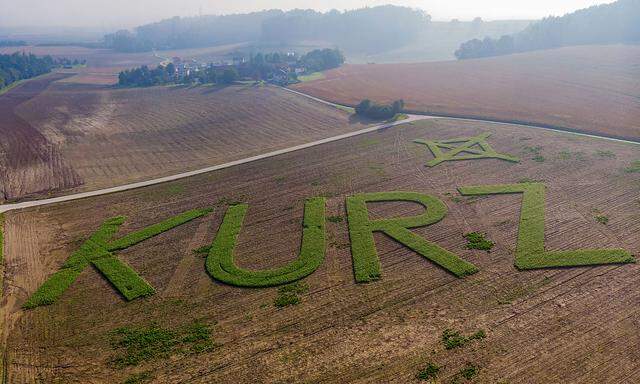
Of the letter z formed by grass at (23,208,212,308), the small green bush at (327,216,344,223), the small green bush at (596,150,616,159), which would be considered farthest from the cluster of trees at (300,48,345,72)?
the letter z formed by grass at (23,208,212,308)

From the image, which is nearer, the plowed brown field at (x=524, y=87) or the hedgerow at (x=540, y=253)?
the hedgerow at (x=540, y=253)

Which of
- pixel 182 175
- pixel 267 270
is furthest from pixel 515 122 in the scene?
pixel 267 270

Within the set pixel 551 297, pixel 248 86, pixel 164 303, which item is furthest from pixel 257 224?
pixel 248 86

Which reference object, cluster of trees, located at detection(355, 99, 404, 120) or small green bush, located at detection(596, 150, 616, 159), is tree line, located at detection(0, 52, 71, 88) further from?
small green bush, located at detection(596, 150, 616, 159)

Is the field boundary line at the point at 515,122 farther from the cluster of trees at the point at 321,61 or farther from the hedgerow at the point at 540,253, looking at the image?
the cluster of trees at the point at 321,61

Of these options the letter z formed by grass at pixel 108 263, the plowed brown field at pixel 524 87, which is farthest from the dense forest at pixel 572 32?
the letter z formed by grass at pixel 108 263

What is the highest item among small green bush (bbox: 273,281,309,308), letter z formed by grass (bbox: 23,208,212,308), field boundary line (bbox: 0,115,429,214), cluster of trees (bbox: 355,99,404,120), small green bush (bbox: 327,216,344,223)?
cluster of trees (bbox: 355,99,404,120)
